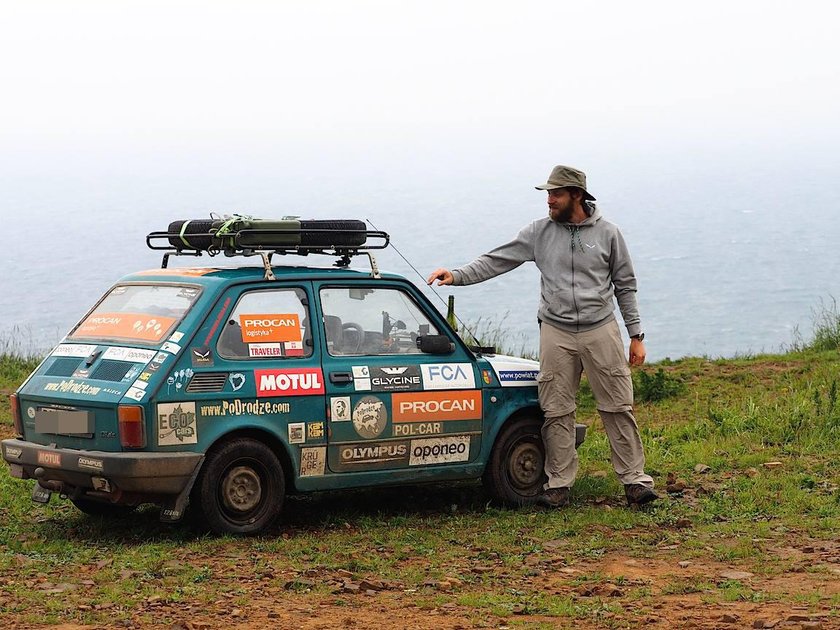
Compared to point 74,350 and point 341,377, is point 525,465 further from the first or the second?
point 74,350

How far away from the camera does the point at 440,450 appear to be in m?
8.55

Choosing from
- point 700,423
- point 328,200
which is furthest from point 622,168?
point 700,423

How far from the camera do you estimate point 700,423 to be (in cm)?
1179

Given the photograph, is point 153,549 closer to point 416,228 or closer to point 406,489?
point 406,489

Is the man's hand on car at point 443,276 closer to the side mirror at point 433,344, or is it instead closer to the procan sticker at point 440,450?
the side mirror at point 433,344

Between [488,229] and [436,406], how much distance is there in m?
85.1

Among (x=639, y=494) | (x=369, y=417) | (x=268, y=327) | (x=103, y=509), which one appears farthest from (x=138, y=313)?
(x=639, y=494)

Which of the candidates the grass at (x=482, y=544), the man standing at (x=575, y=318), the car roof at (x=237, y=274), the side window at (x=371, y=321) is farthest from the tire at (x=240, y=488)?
the man standing at (x=575, y=318)

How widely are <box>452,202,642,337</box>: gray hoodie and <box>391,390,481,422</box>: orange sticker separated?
803mm

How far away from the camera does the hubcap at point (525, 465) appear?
9039 millimetres

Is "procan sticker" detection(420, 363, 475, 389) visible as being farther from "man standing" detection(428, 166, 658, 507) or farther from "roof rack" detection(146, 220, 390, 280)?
"roof rack" detection(146, 220, 390, 280)

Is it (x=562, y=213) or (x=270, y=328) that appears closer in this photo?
(x=270, y=328)

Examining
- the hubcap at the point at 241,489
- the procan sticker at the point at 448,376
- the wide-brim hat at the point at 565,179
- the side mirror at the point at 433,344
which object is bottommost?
the hubcap at the point at 241,489

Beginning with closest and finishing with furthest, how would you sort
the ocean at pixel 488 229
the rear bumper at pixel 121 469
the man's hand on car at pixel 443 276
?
the rear bumper at pixel 121 469 → the man's hand on car at pixel 443 276 → the ocean at pixel 488 229
